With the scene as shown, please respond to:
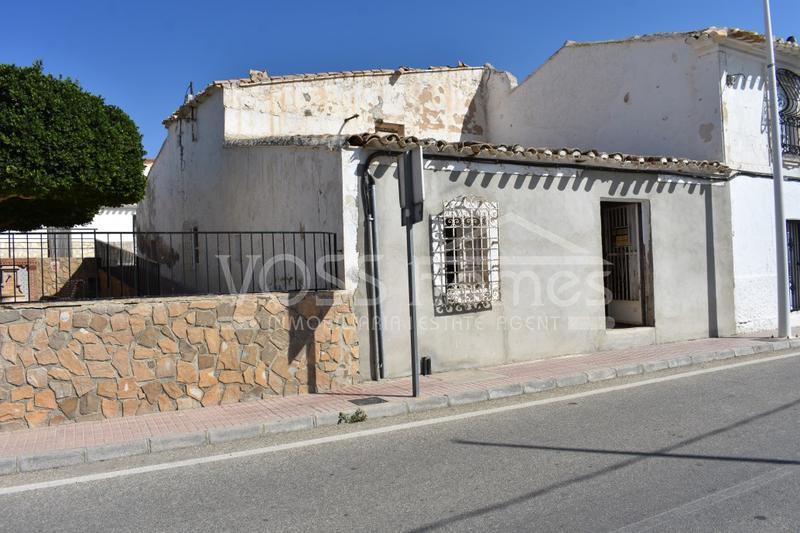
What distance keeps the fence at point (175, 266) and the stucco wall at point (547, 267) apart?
3.82ft

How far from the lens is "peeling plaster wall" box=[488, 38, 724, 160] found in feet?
39.5

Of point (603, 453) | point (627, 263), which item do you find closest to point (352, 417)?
point (603, 453)

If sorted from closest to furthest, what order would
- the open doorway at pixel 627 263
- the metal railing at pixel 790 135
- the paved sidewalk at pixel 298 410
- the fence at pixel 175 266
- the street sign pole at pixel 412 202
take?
1. the paved sidewalk at pixel 298 410
2. the street sign pole at pixel 412 202
3. the fence at pixel 175 266
4. the open doorway at pixel 627 263
5. the metal railing at pixel 790 135

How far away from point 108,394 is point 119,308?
0.91m

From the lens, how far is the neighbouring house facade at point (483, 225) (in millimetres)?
8234

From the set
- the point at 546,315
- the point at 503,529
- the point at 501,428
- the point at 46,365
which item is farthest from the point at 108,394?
the point at 546,315

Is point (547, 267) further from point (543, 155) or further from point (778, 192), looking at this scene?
point (778, 192)

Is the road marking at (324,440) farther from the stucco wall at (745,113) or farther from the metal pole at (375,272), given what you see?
the stucco wall at (745,113)

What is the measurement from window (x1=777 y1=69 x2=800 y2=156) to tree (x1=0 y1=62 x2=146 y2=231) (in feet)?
41.1

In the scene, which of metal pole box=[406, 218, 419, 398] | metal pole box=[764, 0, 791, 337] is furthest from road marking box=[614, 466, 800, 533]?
metal pole box=[764, 0, 791, 337]

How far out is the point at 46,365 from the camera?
6.29 m

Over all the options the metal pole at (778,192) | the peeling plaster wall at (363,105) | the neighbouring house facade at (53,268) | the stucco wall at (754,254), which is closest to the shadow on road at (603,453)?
the metal pole at (778,192)

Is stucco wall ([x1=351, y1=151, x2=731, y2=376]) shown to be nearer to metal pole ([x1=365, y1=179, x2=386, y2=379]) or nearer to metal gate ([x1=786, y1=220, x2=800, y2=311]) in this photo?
metal pole ([x1=365, y1=179, x2=386, y2=379])

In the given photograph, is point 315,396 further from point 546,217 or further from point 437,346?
point 546,217
